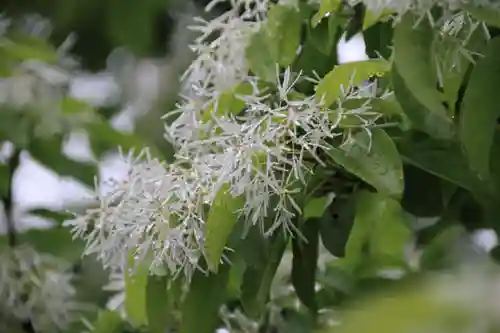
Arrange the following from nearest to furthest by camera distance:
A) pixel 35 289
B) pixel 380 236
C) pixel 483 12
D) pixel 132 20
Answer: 1. pixel 483 12
2. pixel 380 236
3. pixel 35 289
4. pixel 132 20

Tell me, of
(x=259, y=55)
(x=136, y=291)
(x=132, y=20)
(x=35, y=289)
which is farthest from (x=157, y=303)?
(x=132, y=20)

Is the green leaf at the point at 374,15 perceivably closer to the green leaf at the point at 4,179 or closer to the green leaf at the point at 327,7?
the green leaf at the point at 327,7

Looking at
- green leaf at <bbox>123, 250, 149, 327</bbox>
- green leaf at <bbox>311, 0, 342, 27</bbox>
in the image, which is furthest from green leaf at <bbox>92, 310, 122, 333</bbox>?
green leaf at <bbox>311, 0, 342, 27</bbox>

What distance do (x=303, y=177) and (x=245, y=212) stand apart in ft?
0.10

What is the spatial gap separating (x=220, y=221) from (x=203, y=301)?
0.27 feet

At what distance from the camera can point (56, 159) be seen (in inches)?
27.9

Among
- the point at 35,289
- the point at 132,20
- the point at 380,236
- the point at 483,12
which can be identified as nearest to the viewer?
the point at 483,12

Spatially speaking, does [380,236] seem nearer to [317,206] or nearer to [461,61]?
[317,206]

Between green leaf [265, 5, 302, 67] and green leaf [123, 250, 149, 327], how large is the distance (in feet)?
0.40

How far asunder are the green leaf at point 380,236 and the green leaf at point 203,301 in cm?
8

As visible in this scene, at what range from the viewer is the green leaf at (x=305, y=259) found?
45cm

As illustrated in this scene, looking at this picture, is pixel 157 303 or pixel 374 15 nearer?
pixel 374 15

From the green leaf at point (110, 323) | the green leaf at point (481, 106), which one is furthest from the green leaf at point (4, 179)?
the green leaf at point (481, 106)

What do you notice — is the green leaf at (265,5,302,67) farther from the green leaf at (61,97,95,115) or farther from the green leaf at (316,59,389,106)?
the green leaf at (61,97,95,115)
